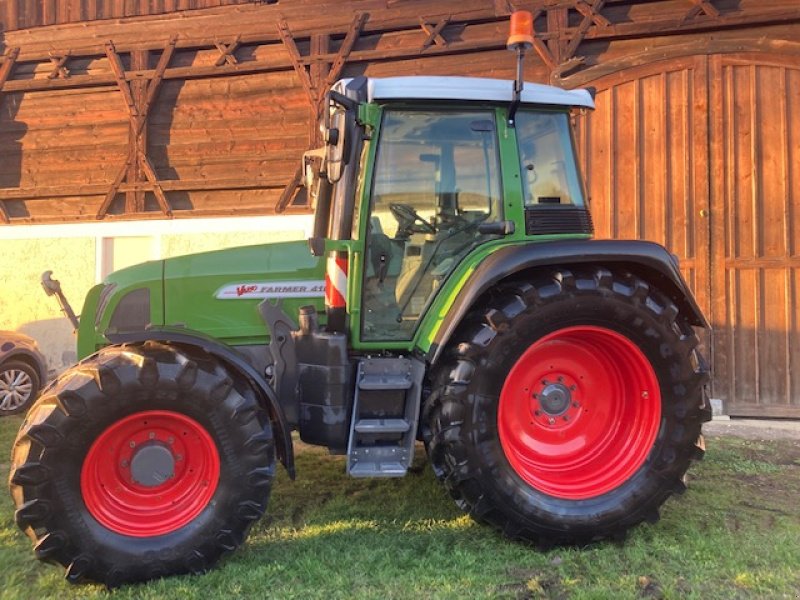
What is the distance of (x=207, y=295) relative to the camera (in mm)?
3010

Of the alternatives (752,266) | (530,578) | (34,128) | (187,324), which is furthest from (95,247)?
(752,266)

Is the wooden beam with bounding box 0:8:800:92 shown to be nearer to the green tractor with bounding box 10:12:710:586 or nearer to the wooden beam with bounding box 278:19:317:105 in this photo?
the wooden beam with bounding box 278:19:317:105

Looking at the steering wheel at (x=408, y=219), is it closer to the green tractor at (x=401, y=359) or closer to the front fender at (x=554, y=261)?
the green tractor at (x=401, y=359)

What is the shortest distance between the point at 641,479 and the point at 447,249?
4.84 feet

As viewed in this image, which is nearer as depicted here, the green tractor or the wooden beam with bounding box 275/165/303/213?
the green tractor

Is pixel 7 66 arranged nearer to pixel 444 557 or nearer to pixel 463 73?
pixel 463 73

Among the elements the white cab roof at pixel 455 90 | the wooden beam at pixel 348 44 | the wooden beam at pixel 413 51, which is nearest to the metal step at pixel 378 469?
the white cab roof at pixel 455 90

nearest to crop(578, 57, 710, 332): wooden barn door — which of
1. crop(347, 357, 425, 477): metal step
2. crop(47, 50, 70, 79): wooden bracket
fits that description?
crop(347, 357, 425, 477): metal step

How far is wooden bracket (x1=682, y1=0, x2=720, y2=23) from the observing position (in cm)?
590

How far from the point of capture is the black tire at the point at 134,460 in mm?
2354

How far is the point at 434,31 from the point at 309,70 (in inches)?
59.8

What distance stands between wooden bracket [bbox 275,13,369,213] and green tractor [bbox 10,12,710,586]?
3.85 meters

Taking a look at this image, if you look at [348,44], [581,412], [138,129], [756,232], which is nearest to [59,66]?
[138,129]

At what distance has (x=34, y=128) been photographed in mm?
7707
